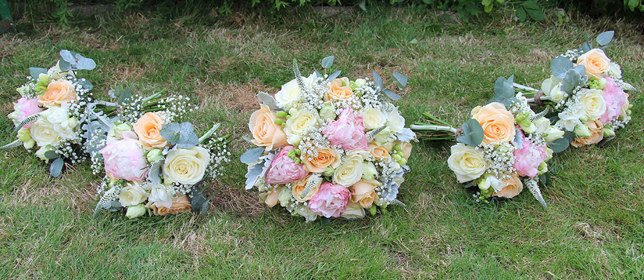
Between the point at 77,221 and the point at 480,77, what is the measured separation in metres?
2.31

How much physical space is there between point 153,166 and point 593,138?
6.70ft

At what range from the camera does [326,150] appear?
Result: 1.97 m

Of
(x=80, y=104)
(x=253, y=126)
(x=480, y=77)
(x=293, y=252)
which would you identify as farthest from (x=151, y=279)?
(x=480, y=77)

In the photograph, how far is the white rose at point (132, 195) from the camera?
2.11 m

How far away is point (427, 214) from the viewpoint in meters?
2.25

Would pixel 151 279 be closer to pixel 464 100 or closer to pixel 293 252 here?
pixel 293 252

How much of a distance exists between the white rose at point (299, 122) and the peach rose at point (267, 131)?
→ 33 mm

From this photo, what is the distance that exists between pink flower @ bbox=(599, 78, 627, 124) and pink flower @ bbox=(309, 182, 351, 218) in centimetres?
135

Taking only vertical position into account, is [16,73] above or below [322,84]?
below

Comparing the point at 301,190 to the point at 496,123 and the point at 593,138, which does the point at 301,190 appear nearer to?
the point at 496,123

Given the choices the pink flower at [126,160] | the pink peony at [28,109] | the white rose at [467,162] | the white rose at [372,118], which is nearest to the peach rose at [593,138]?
the white rose at [467,162]

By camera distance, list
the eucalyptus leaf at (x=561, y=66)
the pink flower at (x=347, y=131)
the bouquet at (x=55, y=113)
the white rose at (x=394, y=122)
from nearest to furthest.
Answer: the pink flower at (x=347, y=131) < the white rose at (x=394, y=122) < the bouquet at (x=55, y=113) < the eucalyptus leaf at (x=561, y=66)

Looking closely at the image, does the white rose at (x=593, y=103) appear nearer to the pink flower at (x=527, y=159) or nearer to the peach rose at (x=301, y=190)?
the pink flower at (x=527, y=159)

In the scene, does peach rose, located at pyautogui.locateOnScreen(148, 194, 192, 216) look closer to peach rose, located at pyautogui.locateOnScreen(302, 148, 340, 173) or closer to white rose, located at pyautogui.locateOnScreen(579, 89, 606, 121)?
peach rose, located at pyautogui.locateOnScreen(302, 148, 340, 173)
